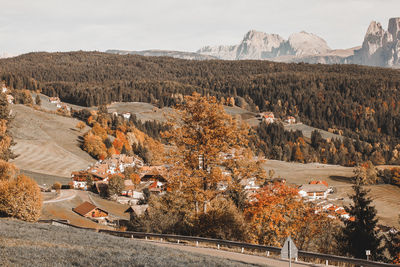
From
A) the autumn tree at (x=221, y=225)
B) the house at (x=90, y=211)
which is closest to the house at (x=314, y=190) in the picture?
the house at (x=90, y=211)

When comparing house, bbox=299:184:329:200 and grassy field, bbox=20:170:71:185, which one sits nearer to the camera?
grassy field, bbox=20:170:71:185

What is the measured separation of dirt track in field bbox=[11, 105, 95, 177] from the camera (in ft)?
351

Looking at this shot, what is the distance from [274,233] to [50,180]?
81774 millimetres

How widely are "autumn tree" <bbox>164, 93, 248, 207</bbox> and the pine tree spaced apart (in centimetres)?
1488

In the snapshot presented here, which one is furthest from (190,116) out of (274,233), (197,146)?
(274,233)

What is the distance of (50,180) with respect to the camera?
314 feet

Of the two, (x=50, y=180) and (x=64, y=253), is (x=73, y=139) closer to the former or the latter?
(x=50, y=180)

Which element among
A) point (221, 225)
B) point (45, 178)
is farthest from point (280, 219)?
point (45, 178)

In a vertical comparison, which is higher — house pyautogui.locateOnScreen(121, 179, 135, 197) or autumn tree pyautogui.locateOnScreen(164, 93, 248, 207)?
autumn tree pyautogui.locateOnScreen(164, 93, 248, 207)

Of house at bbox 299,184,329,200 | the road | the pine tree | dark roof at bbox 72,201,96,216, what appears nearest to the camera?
the road

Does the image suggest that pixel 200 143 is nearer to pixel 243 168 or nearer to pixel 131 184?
pixel 243 168

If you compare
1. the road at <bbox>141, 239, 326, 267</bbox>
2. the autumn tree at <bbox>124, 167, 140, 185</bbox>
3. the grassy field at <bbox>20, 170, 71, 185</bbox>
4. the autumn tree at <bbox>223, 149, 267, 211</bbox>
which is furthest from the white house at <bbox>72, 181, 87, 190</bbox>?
the autumn tree at <bbox>223, 149, 267, 211</bbox>

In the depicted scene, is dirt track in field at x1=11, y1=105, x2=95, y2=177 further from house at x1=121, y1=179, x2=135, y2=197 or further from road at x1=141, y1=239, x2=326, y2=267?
road at x1=141, y1=239, x2=326, y2=267

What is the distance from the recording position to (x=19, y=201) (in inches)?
1500
